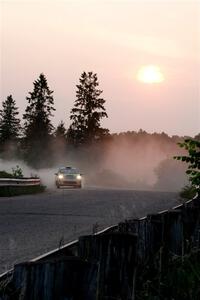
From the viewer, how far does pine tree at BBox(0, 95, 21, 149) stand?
352ft

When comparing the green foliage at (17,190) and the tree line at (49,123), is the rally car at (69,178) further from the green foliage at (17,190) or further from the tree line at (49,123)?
the tree line at (49,123)

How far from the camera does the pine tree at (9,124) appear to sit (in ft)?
352

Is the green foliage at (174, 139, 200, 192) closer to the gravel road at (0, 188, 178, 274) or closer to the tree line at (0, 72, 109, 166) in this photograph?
the gravel road at (0, 188, 178, 274)

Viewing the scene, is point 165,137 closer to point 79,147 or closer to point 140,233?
point 79,147

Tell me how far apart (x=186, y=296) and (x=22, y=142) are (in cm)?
9273

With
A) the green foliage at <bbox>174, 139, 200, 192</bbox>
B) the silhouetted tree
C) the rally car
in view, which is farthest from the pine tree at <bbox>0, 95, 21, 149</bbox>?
the green foliage at <bbox>174, 139, 200, 192</bbox>

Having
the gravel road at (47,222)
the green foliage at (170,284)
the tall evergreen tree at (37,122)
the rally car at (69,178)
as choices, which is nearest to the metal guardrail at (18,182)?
the gravel road at (47,222)

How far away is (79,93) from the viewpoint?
96.9 m

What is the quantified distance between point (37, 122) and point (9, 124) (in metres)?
18.6

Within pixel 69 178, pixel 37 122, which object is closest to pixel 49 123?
pixel 37 122

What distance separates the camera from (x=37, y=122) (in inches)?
3696

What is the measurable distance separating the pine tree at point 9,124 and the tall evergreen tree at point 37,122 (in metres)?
12.1

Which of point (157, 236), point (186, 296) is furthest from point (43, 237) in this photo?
point (186, 296)

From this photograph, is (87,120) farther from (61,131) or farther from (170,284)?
(170,284)
